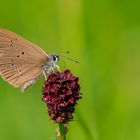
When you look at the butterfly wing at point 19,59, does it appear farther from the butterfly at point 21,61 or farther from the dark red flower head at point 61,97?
the dark red flower head at point 61,97

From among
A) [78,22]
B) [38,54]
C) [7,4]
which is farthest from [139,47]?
[38,54]

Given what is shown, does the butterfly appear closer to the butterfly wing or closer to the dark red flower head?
the butterfly wing

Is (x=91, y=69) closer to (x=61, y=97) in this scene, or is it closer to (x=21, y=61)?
(x=21, y=61)

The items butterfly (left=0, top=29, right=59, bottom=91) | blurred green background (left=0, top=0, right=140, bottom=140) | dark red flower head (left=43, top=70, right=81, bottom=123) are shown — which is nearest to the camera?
dark red flower head (left=43, top=70, right=81, bottom=123)

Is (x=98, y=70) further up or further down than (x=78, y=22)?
further down

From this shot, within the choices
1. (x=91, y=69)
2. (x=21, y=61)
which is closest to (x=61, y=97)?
(x=21, y=61)

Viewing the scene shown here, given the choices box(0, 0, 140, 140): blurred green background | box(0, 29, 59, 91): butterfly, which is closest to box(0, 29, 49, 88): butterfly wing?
box(0, 29, 59, 91): butterfly

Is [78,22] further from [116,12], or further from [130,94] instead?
[116,12]
